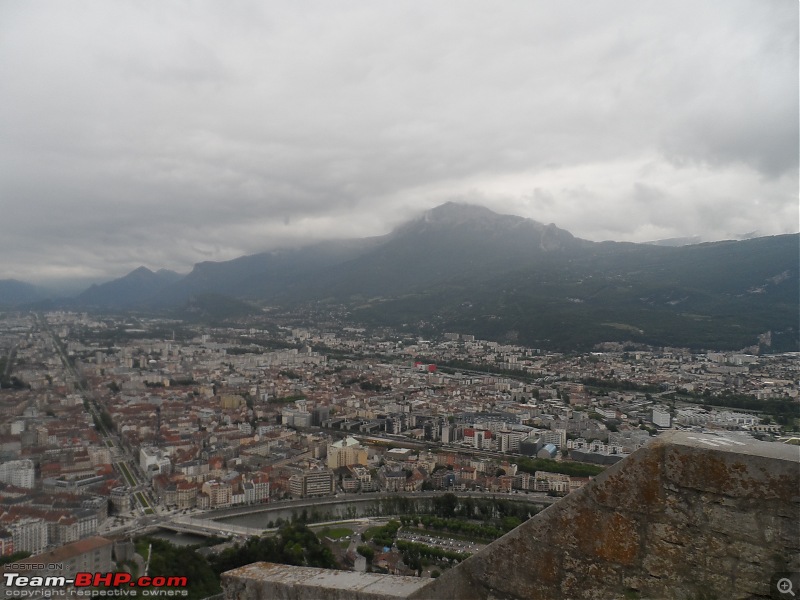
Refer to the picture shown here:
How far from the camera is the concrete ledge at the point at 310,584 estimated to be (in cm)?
148

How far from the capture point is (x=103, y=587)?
1009 centimetres

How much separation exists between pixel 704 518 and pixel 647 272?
88.3 m

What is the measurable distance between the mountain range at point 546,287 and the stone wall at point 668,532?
5659 centimetres

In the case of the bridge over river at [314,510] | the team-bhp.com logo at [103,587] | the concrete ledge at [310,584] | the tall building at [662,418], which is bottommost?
the bridge over river at [314,510]

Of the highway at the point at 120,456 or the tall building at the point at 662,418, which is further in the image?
the tall building at the point at 662,418

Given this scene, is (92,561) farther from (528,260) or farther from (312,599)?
(528,260)

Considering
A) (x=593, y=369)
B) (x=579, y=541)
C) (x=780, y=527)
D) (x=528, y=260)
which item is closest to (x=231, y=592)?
(x=579, y=541)

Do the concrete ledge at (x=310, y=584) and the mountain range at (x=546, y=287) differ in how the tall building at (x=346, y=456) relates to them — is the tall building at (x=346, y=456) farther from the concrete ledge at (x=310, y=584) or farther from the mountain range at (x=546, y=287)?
the mountain range at (x=546, y=287)

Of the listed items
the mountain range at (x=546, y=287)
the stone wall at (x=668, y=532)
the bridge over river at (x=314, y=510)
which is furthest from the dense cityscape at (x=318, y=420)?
the mountain range at (x=546, y=287)

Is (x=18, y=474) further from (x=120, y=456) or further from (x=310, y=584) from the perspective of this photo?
(x=310, y=584)

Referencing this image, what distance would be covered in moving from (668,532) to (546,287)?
78.5 meters

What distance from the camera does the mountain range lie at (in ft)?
191

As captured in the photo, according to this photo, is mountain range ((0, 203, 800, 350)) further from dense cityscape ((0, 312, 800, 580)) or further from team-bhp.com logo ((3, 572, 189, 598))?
team-bhp.com logo ((3, 572, 189, 598))

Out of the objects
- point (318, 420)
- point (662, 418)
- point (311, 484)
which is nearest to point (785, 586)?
point (311, 484)
